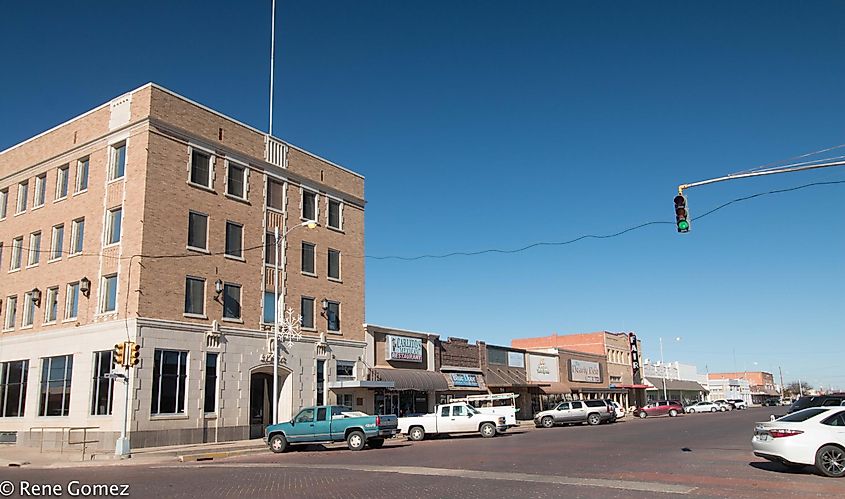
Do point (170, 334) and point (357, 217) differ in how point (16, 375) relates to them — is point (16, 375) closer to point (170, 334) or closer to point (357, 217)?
point (170, 334)

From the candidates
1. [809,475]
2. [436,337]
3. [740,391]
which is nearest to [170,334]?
[436,337]

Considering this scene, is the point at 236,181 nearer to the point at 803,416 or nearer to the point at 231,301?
the point at 231,301

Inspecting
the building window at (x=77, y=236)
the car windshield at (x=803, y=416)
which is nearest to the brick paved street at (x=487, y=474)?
the car windshield at (x=803, y=416)

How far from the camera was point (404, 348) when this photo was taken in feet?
142

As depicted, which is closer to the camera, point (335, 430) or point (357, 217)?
point (335, 430)

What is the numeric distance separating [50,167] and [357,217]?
1655cm

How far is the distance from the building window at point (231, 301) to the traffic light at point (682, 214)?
22125mm

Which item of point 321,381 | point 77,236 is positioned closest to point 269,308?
point 321,381

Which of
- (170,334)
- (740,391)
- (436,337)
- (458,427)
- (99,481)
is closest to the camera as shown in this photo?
(99,481)

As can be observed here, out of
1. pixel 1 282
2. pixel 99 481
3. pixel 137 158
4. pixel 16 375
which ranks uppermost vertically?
pixel 137 158

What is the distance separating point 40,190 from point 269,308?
1304 centimetres

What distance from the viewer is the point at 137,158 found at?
31156 mm

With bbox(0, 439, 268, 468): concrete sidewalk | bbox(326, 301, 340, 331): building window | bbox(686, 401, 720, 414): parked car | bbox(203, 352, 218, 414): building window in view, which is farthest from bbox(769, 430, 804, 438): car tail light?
bbox(686, 401, 720, 414): parked car

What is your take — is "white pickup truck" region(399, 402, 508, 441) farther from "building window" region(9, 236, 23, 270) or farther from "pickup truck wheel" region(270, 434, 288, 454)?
"building window" region(9, 236, 23, 270)
